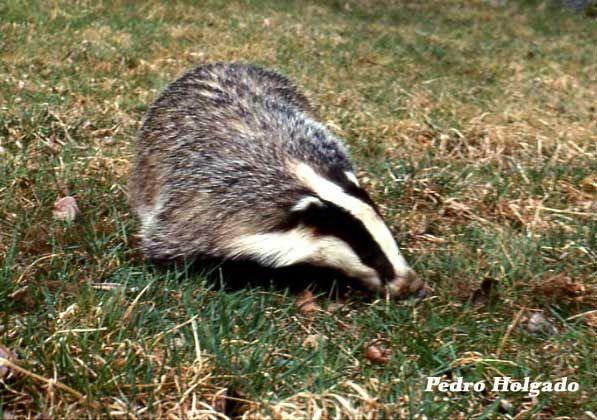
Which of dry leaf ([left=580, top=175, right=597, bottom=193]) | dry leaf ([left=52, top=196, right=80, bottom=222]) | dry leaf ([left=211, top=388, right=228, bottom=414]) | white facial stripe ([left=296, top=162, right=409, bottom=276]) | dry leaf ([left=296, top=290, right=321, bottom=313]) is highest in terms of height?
white facial stripe ([left=296, top=162, right=409, bottom=276])

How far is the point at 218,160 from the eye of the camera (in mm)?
3430

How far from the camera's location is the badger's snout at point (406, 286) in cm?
302

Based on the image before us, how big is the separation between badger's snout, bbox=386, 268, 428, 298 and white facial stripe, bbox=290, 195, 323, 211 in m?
0.46

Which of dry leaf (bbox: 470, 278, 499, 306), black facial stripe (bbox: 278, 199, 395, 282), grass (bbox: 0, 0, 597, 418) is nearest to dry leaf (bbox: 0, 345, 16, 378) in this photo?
grass (bbox: 0, 0, 597, 418)

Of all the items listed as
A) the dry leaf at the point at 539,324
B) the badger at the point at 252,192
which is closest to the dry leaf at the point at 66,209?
the badger at the point at 252,192

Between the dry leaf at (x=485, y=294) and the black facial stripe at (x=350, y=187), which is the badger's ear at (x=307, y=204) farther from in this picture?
the dry leaf at (x=485, y=294)

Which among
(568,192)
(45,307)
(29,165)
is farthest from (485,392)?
(29,165)

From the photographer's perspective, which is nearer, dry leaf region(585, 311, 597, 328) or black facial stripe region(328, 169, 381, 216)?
dry leaf region(585, 311, 597, 328)

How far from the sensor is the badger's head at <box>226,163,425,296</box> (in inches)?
118

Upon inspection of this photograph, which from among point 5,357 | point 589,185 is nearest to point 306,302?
point 5,357

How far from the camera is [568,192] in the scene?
14.8ft

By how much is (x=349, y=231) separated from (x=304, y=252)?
0.22 m

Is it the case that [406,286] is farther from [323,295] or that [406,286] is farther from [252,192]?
[252,192]

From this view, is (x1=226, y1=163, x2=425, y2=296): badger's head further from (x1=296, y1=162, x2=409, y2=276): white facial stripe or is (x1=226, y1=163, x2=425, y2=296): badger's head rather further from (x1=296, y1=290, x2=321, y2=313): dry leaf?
(x1=296, y1=290, x2=321, y2=313): dry leaf
